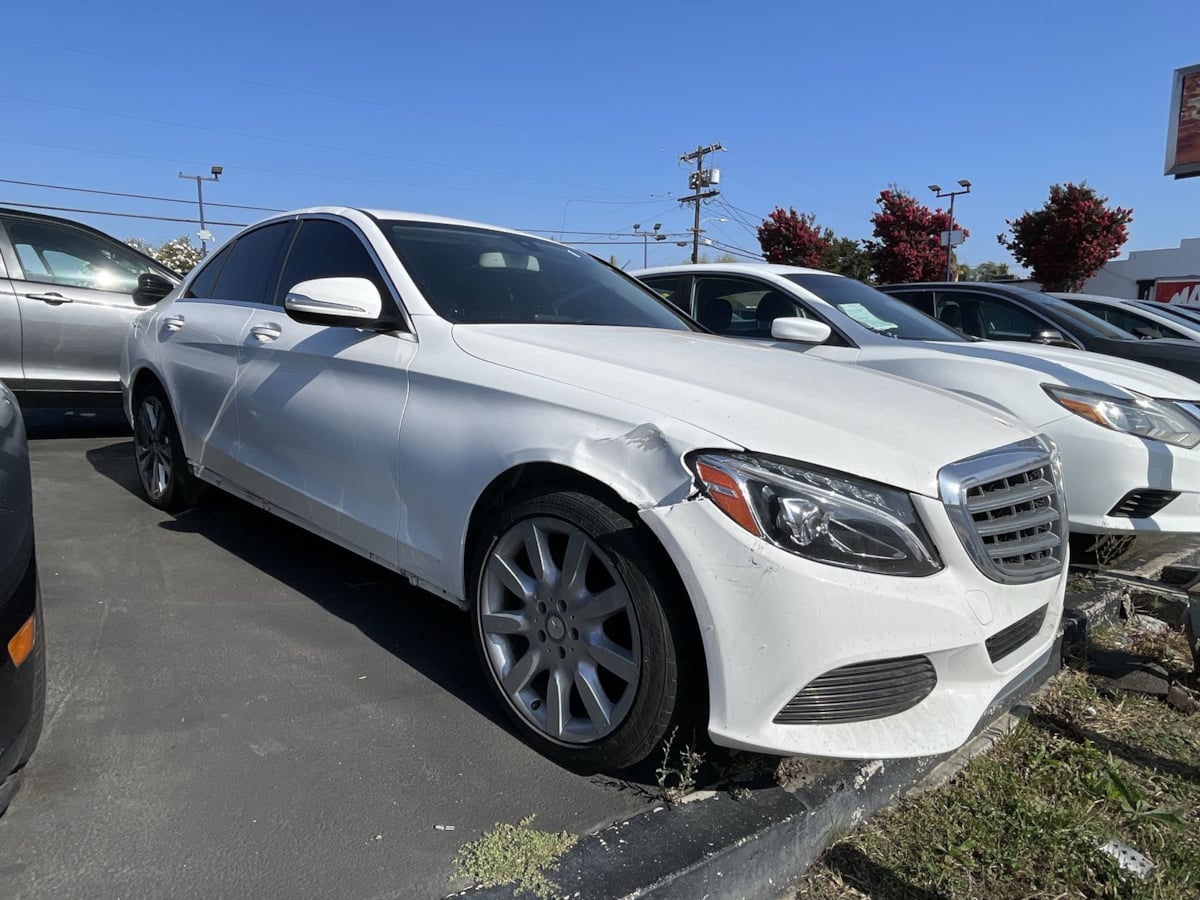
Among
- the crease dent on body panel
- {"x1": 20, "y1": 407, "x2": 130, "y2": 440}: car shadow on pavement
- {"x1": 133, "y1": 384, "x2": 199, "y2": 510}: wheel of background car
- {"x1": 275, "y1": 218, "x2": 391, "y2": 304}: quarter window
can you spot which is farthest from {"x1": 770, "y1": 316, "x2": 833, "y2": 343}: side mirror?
{"x1": 20, "y1": 407, "x2": 130, "y2": 440}: car shadow on pavement

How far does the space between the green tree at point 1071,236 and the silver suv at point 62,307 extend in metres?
29.9

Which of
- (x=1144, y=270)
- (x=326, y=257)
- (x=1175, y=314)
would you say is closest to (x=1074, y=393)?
(x=326, y=257)

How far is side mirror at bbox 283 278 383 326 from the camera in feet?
9.16

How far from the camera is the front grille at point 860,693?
190 cm

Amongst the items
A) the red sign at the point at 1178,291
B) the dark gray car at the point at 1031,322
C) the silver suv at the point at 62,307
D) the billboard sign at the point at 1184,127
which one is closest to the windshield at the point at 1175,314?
the dark gray car at the point at 1031,322

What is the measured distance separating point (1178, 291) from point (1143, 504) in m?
27.8

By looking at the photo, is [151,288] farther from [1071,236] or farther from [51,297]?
[1071,236]

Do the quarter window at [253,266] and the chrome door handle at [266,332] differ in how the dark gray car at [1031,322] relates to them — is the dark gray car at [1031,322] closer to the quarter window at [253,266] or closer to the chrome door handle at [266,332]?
the quarter window at [253,266]

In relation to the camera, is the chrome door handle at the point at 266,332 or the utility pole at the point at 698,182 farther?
the utility pole at the point at 698,182

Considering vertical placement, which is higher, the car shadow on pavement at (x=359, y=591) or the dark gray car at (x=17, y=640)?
the dark gray car at (x=17, y=640)

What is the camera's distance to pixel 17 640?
1.69 meters

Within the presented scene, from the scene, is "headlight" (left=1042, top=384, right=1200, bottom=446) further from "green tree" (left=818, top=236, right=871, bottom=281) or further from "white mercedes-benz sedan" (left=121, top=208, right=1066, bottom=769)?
"green tree" (left=818, top=236, right=871, bottom=281)

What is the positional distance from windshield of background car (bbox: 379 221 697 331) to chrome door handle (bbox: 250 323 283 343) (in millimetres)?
644

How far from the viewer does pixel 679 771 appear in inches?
85.9
